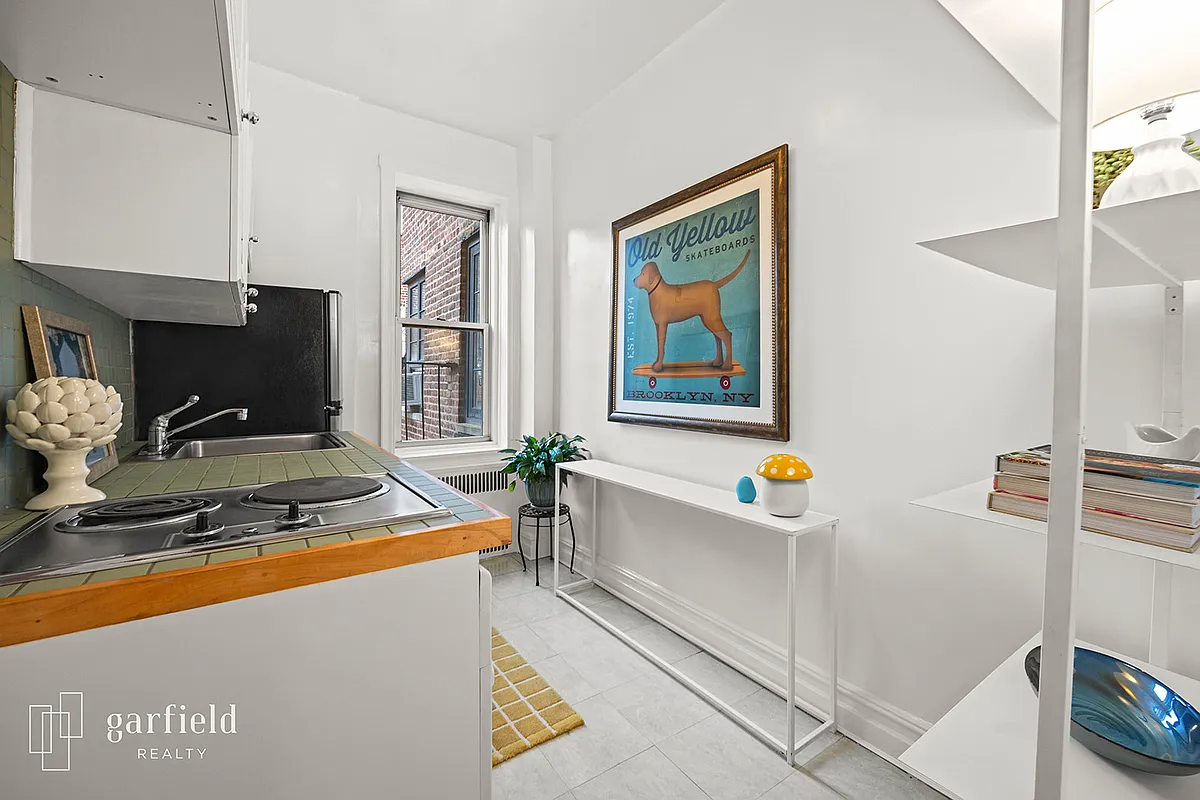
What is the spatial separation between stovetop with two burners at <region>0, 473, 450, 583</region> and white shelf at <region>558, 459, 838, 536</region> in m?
1.10

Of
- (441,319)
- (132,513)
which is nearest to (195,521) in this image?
(132,513)

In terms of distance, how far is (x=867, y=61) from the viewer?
1750mm

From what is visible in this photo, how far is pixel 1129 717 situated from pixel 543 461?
253 centimetres

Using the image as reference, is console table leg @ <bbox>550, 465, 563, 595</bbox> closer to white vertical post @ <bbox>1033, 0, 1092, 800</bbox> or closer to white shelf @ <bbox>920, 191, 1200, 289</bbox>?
white shelf @ <bbox>920, 191, 1200, 289</bbox>

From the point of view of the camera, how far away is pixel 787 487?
177cm

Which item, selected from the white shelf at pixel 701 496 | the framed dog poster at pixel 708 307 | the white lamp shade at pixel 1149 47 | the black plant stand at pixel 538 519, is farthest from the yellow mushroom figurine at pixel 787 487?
the black plant stand at pixel 538 519

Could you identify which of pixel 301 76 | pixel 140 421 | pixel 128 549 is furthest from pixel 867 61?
pixel 140 421

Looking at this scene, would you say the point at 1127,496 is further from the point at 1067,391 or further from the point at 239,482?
the point at 239,482

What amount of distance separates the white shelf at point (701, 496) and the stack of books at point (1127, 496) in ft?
2.73

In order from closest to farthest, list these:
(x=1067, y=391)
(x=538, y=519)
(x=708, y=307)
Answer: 1. (x=1067, y=391)
2. (x=708, y=307)
3. (x=538, y=519)

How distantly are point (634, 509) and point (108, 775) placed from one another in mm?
2291

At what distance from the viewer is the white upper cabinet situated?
0.91 metres

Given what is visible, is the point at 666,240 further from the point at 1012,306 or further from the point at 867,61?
the point at 1012,306

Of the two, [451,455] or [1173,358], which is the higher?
[1173,358]
